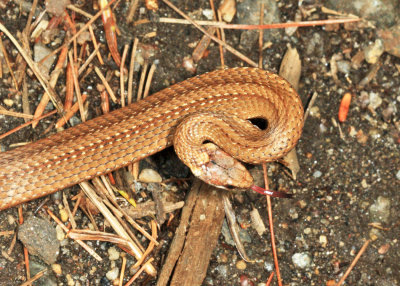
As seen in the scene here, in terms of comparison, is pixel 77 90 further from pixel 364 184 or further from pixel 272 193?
pixel 364 184

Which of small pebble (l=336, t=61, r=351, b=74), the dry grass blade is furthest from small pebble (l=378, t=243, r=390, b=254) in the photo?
small pebble (l=336, t=61, r=351, b=74)

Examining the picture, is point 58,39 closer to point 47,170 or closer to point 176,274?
point 47,170

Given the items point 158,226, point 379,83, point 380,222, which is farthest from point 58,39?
point 380,222

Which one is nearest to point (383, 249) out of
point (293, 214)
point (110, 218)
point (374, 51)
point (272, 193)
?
point (293, 214)

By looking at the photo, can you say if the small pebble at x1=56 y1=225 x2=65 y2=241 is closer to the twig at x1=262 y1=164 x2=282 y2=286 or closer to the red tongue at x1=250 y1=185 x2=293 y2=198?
the red tongue at x1=250 y1=185 x2=293 y2=198

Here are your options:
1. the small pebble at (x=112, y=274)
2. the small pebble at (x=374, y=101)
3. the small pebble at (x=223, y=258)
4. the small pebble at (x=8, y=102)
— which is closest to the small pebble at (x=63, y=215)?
the small pebble at (x=112, y=274)

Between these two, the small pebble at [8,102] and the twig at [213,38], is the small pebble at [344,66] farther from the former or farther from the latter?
the small pebble at [8,102]
